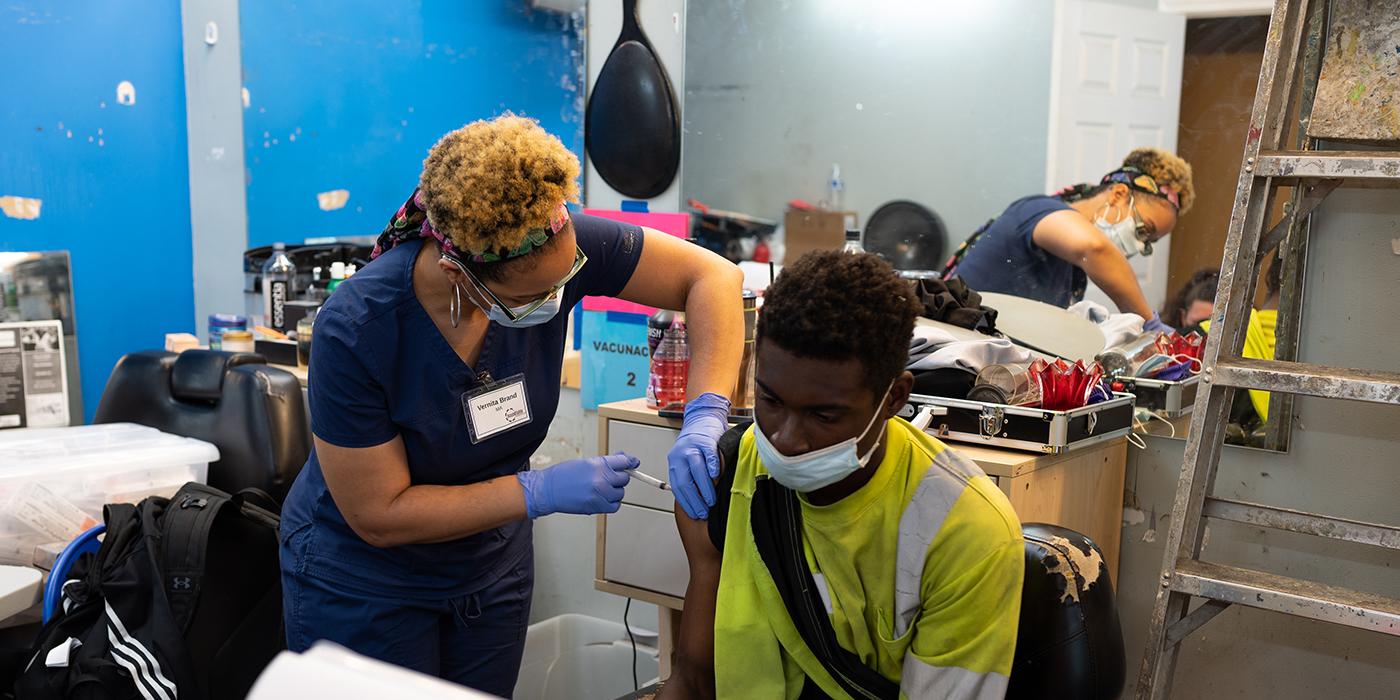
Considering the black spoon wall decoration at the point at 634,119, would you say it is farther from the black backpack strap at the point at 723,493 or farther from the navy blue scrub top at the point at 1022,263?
the black backpack strap at the point at 723,493

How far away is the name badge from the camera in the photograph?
1680 millimetres

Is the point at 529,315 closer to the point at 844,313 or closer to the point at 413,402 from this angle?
the point at 413,402

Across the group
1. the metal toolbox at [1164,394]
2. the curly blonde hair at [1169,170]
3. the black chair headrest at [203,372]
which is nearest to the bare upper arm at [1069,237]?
the curly blonde hair at [1169,170]

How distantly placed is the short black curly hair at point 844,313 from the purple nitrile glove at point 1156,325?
1.24m

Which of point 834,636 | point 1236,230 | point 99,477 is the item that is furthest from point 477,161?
point 99,477

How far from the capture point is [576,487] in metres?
1.67

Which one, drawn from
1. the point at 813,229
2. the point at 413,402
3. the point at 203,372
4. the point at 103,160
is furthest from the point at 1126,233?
the point at 103,160

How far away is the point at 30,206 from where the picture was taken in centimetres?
330

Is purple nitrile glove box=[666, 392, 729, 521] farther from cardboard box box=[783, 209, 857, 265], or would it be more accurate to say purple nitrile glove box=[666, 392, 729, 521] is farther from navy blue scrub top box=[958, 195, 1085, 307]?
cardboard box box=[783, 209, 857, 265]

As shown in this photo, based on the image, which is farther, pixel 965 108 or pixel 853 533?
pixel 965 108

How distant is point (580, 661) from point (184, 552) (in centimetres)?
132

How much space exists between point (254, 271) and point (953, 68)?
7.40 ft

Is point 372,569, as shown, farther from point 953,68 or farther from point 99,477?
point 953,68

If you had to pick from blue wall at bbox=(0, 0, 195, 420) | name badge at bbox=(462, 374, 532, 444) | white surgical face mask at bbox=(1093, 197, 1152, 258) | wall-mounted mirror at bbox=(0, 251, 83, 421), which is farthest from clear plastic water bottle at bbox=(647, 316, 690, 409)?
blue wall at bbox=(0, 0, 195, 420)
